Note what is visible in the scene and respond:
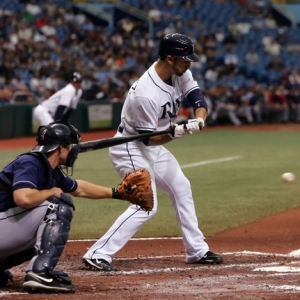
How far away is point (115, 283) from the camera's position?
5.10 meters

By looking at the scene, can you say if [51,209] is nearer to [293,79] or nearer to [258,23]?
[293,79]

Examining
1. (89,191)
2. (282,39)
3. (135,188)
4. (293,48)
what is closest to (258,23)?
(282,39)

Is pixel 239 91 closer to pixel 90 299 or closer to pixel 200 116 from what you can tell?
pixel 200 116

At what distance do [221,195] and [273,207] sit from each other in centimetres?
111

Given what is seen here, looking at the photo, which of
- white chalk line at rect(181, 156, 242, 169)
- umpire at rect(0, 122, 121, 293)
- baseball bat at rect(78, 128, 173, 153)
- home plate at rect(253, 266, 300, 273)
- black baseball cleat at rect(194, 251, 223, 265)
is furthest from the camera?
white chalk line at rect(181, 156, 242, 169)

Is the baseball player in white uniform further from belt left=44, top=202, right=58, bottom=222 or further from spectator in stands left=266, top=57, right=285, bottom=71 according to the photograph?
spectator in stands left=266, top=57, right=285, bottom=71

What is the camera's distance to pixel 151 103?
5688mm

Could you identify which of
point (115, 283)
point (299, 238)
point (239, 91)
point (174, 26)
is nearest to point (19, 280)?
point (115, 283)

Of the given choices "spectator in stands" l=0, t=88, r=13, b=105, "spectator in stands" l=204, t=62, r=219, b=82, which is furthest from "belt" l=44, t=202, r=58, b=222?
"spectator in stands" l=204, t=62, r=219, b=82

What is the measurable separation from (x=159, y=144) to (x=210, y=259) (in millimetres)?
987

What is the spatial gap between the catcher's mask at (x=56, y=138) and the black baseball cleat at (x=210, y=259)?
162 cm

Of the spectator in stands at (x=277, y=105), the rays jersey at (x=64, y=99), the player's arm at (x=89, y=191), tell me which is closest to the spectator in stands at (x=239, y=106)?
the spectator in stands at (x=277, y=105)

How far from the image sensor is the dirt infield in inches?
186

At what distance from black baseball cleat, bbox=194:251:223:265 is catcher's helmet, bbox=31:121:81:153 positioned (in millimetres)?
1680
